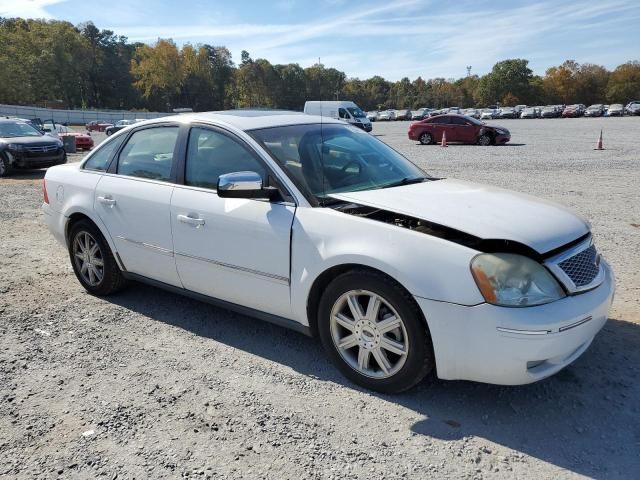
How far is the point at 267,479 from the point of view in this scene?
97.4 inches

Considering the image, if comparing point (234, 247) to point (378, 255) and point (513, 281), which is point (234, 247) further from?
point (513, 281)

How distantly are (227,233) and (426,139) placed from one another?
22.4 m

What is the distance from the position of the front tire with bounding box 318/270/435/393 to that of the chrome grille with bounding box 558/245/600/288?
85cm

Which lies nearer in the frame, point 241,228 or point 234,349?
point 241,228

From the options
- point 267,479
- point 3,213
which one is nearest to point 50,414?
point 267,479

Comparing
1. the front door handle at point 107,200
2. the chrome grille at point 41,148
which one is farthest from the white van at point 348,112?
the front door handle at point 107,200

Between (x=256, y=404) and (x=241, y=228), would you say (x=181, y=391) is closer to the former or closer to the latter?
(x=256, y=404)

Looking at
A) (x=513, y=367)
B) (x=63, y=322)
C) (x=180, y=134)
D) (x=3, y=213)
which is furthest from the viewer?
(x=3, y=213)

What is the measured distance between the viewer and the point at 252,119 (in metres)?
4.04

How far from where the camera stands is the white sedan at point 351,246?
2748mm

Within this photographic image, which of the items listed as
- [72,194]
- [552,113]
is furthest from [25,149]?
[552,113]

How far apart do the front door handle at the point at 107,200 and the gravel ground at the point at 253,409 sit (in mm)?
939

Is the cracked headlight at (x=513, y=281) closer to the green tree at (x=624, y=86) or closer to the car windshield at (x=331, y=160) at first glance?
the car windshield at (x=331, y=160)

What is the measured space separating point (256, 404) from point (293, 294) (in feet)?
2.33
